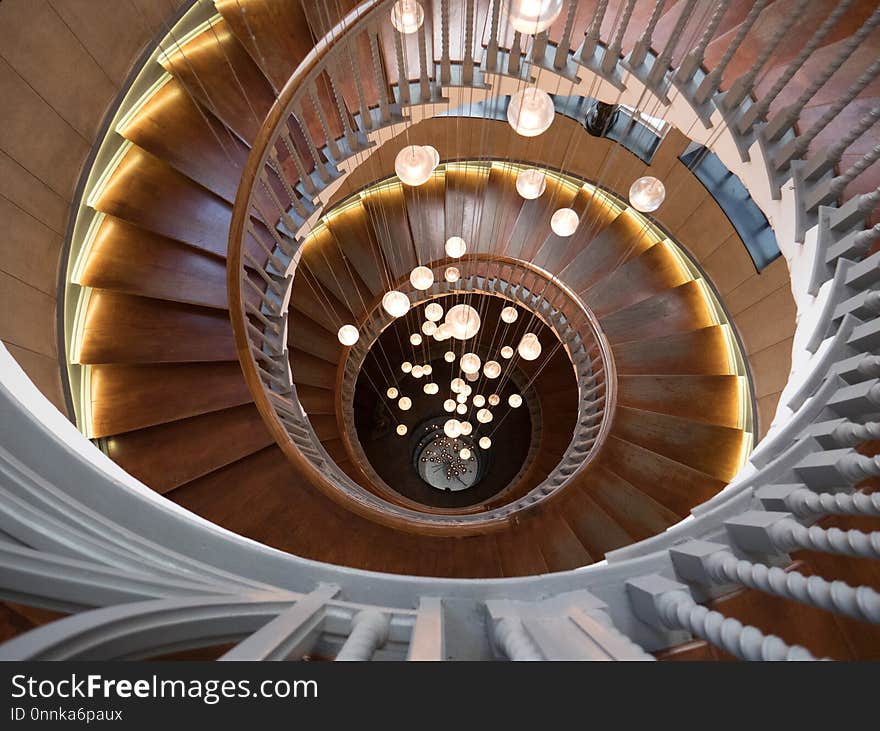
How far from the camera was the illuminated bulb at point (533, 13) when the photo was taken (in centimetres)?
224

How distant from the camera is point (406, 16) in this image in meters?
2.83

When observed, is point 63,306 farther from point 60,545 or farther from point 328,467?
point 60,545

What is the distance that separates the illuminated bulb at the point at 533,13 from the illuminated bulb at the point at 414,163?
0.76 metres

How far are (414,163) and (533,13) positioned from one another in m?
0.91

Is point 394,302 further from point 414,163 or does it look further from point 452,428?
point 452,428

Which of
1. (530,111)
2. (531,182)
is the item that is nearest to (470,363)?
(531,182)

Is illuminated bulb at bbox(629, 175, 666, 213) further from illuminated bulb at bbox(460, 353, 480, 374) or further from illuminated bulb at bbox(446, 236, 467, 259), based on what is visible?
illuminated bulb at bbox(460, 353, 480, 374)

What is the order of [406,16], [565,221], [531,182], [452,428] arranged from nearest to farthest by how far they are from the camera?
[406,16]
[531,182]
[565,221]
[452,428]

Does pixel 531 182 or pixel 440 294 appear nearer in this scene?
pixel 531 182

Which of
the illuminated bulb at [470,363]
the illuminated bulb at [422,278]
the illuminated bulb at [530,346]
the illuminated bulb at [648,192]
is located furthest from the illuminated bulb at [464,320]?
the illuminated bulb at [648,192]

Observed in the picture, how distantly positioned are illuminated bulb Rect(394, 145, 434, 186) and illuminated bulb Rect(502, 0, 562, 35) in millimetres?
759

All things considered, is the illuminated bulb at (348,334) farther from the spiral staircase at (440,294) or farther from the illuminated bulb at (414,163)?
the illuminated bulb at (414,163)

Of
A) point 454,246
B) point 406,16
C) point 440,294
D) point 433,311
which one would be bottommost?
point 433,311

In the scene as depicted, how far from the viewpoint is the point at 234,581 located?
1336 mm
